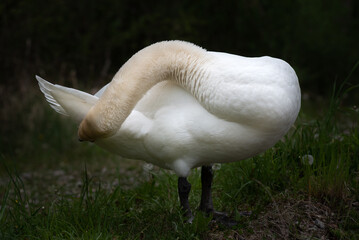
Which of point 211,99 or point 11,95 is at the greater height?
point 211,99

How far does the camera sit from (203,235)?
128 inches

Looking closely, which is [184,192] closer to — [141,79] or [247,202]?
[247,202]

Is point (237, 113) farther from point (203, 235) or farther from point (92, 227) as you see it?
point (92, 227)

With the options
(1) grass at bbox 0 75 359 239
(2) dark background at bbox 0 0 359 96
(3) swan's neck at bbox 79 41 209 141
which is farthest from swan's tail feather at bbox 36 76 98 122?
(2) dark background at bbox 0 0 359 96

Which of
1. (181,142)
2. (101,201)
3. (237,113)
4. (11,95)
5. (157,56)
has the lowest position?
(11,95)

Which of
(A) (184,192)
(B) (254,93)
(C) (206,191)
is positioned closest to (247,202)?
(C) (206,191)

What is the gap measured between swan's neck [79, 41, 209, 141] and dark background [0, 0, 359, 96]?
19.4 feet

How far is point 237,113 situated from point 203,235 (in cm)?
96

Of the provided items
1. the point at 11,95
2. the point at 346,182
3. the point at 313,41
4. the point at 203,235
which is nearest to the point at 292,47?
the point at 313,41

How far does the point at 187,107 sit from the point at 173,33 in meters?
7.69

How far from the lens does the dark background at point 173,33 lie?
923cm

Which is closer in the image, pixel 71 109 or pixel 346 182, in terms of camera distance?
pixel 71 109

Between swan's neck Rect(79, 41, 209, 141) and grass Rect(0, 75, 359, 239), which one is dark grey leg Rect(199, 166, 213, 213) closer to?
grass Rect(0, 75, 359, 239)

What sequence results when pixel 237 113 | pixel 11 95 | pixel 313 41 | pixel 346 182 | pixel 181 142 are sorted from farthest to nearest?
pixel 313 41 → pixel 11 95 → pixel 346 182 → pixel 181 142 → pixel 237 113
